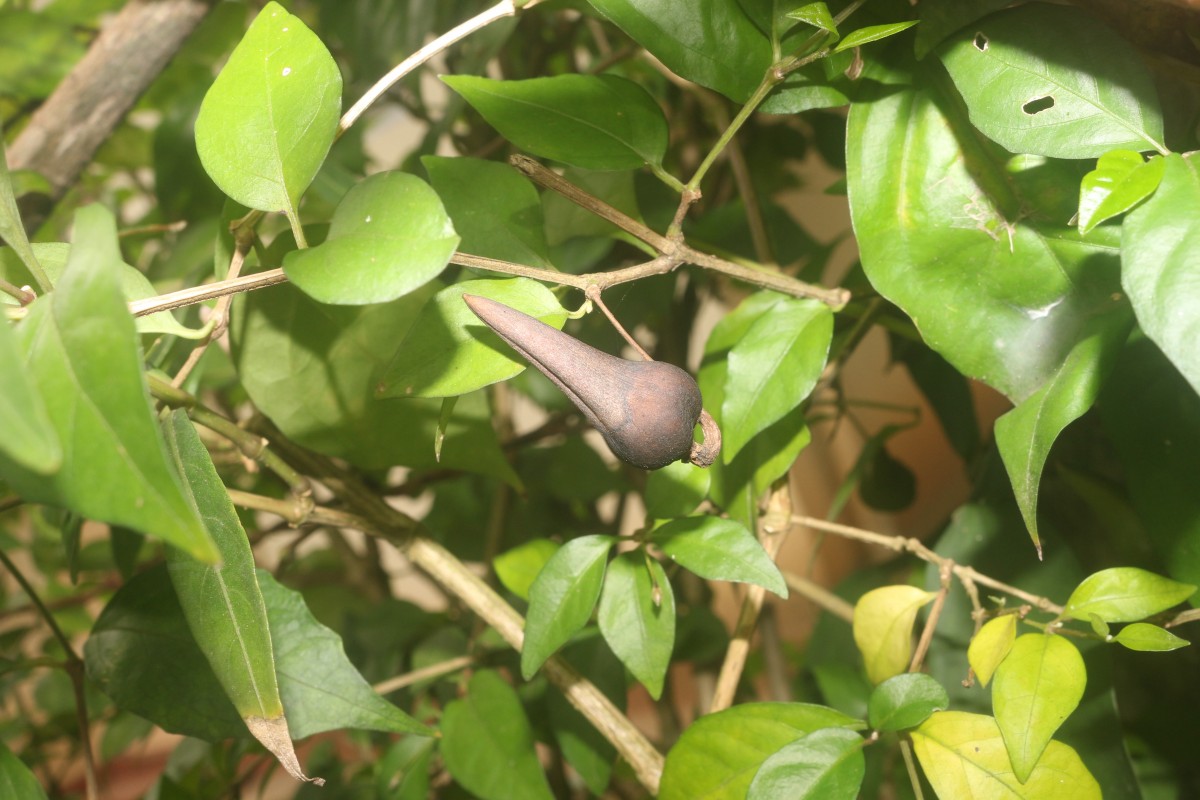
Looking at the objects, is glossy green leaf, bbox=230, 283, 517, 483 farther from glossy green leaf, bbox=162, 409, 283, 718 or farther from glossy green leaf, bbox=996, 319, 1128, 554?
glossy green leaf, bbox=996, 319, 1128, 554

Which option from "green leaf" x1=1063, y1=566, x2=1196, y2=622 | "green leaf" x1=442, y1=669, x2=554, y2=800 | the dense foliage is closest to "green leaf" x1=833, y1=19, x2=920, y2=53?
the dense foliage

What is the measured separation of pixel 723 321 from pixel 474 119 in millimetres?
426

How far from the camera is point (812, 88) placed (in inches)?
14.4

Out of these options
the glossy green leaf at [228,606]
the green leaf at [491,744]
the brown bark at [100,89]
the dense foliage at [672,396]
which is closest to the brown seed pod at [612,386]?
the dense foliage at [672,396]

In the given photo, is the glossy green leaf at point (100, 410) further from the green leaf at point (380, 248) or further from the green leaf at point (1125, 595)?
the green leaf at point (1125, 595)

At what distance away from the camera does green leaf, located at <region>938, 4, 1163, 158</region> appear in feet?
1.03

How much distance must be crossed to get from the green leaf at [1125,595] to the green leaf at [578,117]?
0.24m

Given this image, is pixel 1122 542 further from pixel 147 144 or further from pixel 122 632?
pixel 147 144

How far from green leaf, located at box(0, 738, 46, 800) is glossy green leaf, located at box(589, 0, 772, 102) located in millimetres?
368

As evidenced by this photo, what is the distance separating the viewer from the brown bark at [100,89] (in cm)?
62

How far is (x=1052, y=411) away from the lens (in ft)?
1.04

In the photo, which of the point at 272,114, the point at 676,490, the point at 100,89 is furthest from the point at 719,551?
the point at 100,89

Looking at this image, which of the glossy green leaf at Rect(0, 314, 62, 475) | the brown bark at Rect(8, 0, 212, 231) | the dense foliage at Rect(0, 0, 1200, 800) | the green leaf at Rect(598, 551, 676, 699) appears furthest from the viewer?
the brown bark at Rect(8, 0, 212, 231)

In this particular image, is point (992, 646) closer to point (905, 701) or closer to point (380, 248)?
point (905, 701)
